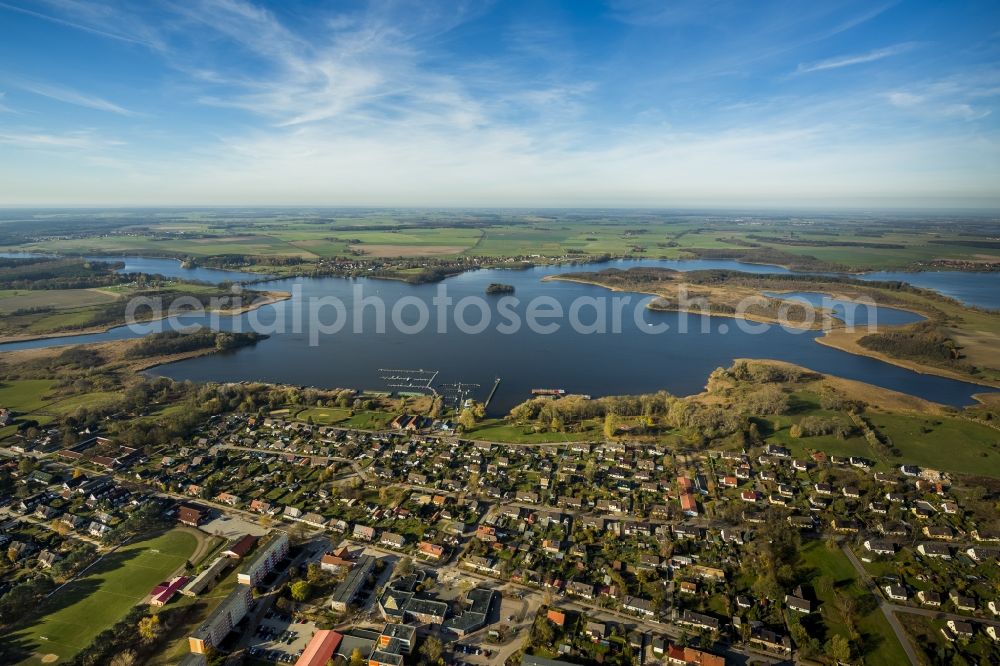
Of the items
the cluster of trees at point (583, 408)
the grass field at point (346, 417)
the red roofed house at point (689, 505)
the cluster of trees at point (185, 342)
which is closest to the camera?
the red roofed house at point (689, 505)

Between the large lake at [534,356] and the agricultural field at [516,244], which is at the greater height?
the agricultural field at [516,244]

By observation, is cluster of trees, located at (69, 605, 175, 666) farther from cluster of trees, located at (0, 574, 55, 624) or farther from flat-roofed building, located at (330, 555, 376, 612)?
flat-roofed building, located at (330, 555, 376, 612)

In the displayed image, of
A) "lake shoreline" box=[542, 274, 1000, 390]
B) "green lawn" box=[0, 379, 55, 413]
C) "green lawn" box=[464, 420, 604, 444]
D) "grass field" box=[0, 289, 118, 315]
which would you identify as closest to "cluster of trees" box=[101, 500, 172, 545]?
"green lawn" box=[464, 420, 604, 444]

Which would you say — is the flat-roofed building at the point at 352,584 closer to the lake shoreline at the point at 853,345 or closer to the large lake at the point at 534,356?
the large lake at the point at 534,356

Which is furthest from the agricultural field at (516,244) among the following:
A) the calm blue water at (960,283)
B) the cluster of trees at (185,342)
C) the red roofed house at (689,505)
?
the red roofed house at (689,505)

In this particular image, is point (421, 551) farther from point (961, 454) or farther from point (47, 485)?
point (961, 454)
